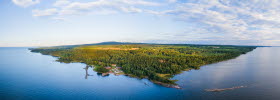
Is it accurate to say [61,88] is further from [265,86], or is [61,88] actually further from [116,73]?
[265,86]

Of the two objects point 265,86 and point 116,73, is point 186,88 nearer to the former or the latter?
Result: point 265,86

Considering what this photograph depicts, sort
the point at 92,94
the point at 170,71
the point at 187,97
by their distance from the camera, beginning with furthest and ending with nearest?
1. the point at 170,71
2. the point at 92,94
3. the point at 187,97

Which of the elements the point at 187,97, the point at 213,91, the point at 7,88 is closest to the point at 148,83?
the point at 187,97

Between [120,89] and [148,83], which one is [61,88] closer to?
[120,89]

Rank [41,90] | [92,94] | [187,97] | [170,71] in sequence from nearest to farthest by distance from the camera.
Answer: [187,97], [92,94], [41,90], [170,71]

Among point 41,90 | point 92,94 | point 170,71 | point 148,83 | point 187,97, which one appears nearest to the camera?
point 187,97

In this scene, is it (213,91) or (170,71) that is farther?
(170,71)

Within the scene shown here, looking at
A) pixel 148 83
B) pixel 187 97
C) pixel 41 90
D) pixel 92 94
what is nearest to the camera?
pixel 187 97

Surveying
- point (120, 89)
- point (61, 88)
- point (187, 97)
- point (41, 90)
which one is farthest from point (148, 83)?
point (41, 90)

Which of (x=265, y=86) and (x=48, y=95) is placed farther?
(x=265, y=86)
